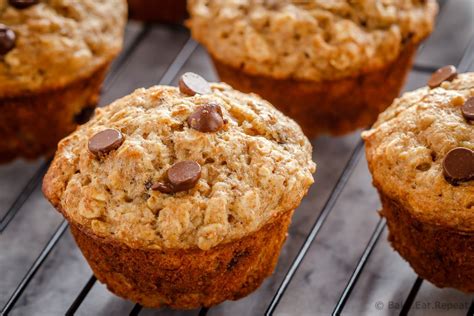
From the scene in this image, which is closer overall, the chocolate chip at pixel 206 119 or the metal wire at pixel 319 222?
the chocolate chip at pixel 206 119

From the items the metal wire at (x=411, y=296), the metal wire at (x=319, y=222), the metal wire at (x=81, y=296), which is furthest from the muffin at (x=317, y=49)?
the metal wire at (x=81, y=296)

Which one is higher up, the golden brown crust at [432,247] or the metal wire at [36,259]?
the golden brown crust at [432,247]

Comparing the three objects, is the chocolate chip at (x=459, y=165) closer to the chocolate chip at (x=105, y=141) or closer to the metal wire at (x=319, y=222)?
the metal wire at (x=319, y=222)

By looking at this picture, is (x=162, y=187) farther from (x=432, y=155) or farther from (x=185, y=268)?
(x=432, y=155)

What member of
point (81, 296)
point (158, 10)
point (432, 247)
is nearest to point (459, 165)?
point (432, 247)

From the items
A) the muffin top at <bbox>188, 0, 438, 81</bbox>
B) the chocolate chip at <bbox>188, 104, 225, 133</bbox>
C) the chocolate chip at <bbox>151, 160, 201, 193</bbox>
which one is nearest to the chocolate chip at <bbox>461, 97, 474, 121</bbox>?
the muffin top at <bbox>188, 0, 438, 81</bbox>
